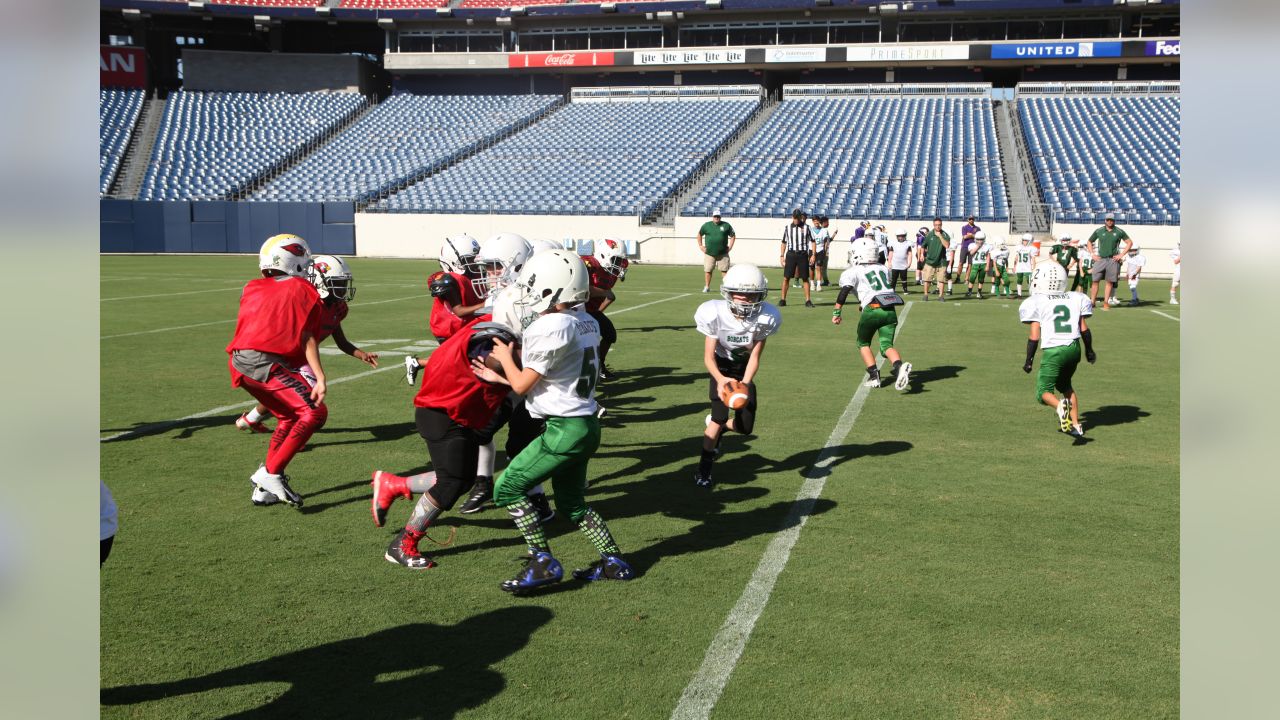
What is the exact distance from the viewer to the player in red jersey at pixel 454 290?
7.27 metres

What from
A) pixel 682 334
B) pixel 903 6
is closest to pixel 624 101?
pixel 903 6

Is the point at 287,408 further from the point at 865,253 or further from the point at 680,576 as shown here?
the point at 865,253

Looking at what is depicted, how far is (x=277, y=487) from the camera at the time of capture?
6.38m

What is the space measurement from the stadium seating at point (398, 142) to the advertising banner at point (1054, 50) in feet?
68.2

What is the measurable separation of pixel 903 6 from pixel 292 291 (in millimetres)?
42479

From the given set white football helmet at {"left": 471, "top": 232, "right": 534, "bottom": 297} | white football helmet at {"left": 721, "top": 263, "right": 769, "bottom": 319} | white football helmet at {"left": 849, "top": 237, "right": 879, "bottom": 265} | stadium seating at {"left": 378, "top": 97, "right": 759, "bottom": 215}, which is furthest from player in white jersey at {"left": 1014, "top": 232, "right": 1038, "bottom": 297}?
white football helmet at {"left": 471, "top": 232, "right": 534, "bottom": 297}

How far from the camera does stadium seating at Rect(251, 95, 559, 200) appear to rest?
40281 millimetres

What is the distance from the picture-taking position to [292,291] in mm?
6648

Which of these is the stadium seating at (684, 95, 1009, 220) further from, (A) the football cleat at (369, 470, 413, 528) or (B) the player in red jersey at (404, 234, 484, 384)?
(A) the football cleat at (369, 470, 413, 528)

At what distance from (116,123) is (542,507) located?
4489 cm

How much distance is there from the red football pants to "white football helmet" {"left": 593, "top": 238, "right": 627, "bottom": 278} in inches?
170

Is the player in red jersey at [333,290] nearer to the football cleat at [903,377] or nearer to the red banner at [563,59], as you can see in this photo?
the football cleat at [903,377]

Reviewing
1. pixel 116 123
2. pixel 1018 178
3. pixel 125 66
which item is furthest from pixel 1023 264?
pixel 125 66

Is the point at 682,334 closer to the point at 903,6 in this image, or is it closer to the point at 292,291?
the point at 292,291
